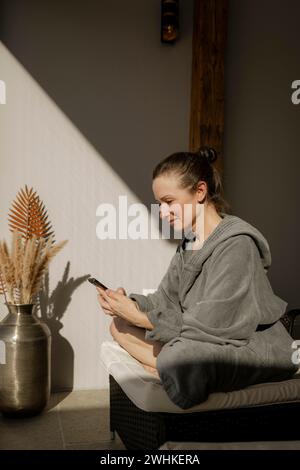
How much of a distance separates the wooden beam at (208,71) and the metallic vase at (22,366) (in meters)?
1.42

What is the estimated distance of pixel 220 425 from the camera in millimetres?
1445

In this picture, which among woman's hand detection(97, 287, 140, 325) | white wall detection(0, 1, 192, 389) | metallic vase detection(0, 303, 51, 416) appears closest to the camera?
woman's hand detection(97, 287, 140, 325)

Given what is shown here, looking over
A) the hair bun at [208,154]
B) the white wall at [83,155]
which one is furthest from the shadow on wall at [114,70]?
the hair bun at [208,154]

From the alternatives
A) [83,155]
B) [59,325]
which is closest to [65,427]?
Answer: [59,325]

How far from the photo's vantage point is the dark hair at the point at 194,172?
1.85m

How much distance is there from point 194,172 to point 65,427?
1.32m

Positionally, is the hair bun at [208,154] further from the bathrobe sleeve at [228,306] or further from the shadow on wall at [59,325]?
the shadow on wall at [59,325]

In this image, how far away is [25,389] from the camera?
2244 mm

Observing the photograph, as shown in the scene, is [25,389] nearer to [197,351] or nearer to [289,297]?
[197,351]

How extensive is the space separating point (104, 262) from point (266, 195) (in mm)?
1137

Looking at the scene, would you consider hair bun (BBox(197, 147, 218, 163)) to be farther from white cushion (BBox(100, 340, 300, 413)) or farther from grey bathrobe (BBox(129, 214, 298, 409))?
white cushion (BBox(100, 340, 300, 413))

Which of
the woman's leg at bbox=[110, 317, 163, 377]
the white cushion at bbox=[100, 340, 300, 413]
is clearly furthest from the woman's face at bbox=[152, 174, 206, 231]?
the white cushion at bbox=[100, 340, 300, 413]

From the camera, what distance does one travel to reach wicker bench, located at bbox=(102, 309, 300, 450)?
140 cm

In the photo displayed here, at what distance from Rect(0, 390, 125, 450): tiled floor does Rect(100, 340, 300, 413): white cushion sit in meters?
0.55
